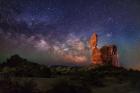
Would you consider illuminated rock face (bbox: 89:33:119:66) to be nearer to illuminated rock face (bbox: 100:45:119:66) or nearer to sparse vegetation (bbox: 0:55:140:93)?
illuminated rock face (bbox: 100:45:119:66)

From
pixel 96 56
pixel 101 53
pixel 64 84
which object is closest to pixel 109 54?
pixel 101 53

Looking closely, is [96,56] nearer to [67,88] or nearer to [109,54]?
[109,54]

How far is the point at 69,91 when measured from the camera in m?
26.6

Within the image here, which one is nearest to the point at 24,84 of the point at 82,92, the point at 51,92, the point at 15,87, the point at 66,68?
the point at 15,87

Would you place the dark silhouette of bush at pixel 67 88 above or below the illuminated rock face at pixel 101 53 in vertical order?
below

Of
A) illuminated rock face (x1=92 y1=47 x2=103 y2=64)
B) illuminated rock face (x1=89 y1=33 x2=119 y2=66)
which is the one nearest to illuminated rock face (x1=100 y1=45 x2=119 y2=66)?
illuminated rock face (x1=89 y1=33 x2=119 y2=66)

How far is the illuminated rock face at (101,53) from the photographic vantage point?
67188 mm

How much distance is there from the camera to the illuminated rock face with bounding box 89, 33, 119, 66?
67188mm

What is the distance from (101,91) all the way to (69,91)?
158 inches

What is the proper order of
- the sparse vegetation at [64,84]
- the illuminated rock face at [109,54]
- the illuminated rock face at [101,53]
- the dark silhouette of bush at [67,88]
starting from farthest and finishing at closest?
1. the illuminated rock face at [101,53]
2. the illuminated rock face at [109,54]
3. the sparse vegetation at [64,84]
4. the dark silhouette of bush at [67,88]

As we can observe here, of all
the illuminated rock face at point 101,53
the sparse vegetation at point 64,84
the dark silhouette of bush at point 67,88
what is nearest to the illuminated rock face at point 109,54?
the illuminated rock face at point 101,53

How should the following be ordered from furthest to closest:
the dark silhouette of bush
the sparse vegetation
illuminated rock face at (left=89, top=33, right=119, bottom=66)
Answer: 1. illuminated rock face at (left=89, top=33, right=119, bottom=66)
2. the sparse vegetation
3. the dark silhouette of bush

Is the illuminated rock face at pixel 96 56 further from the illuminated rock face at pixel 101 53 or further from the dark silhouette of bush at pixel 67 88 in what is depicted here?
the dark silhouette of bush at pixel 67 88

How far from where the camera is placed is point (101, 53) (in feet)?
229
